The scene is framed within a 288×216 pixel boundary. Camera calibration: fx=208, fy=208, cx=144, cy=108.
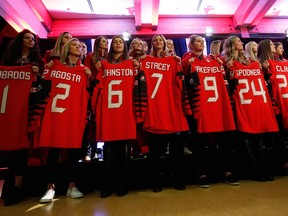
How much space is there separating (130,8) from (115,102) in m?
4.42

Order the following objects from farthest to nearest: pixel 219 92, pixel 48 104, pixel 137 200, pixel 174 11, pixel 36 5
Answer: pixel 174 11
pixel 36 5
pixel 219 92
pixel 48 104
pixel 137 200

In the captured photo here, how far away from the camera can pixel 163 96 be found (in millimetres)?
2111

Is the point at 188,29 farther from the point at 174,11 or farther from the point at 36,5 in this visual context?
the point at 36,5

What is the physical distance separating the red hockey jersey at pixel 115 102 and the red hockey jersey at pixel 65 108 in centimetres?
16

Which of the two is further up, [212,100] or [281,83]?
[281,83]

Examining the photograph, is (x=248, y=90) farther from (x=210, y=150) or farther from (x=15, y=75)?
(x=15, y=75)

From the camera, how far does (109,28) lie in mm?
5957

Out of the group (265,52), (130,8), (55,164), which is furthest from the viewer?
(130,8)

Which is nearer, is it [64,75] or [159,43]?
[64,75]

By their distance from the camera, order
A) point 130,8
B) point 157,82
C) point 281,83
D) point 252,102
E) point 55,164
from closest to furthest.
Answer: point 55,164
point 157,82
point 252,102
point 281,83
point 130,8

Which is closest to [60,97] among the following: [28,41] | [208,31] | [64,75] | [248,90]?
[64,75]

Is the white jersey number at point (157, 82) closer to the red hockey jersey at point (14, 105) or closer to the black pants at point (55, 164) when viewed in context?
the black pants at point (55, 164)

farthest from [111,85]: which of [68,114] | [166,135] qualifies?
[166,135]

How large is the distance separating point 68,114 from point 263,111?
2.03m
